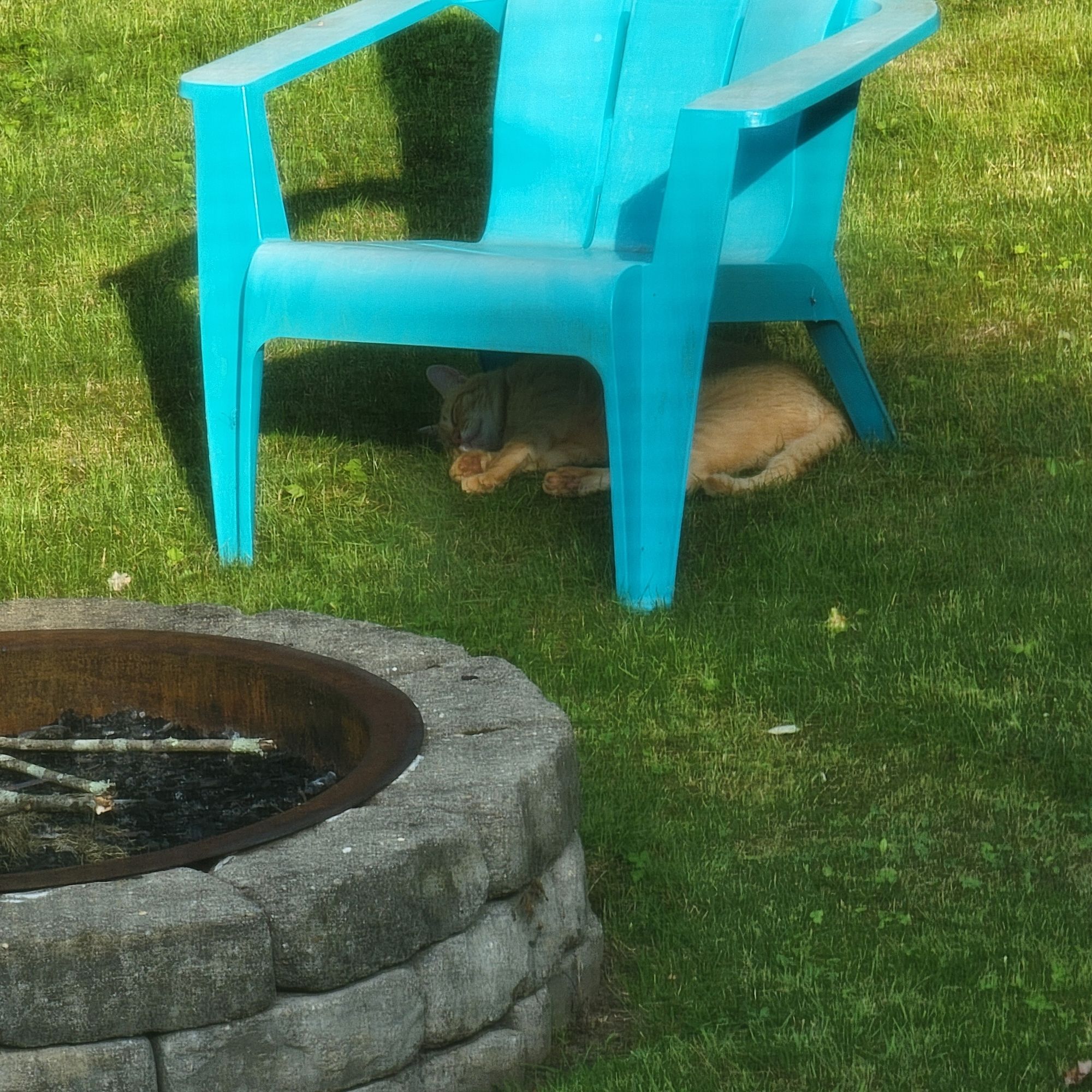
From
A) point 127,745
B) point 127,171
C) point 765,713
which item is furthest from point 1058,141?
point 127,745

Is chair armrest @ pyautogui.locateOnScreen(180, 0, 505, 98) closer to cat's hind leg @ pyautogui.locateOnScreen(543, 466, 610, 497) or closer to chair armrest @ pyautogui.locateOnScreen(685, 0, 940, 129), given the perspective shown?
chair armrest @ pyautogui.locateOnScreen(685, 0, 940, 129)

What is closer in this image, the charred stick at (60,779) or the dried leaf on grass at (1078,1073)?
the dried leaf on grass at (1078,1073)

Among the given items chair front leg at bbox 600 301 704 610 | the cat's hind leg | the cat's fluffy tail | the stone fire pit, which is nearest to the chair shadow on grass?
the cat's hind leg

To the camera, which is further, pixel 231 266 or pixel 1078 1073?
pixel 231 266

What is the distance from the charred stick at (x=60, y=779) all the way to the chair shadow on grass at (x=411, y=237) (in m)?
1.90

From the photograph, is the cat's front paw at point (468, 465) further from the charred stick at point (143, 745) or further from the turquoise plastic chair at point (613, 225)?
the charred stick at point (143, 745)

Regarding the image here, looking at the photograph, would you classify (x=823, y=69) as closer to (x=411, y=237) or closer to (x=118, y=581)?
(x=118, y=581)

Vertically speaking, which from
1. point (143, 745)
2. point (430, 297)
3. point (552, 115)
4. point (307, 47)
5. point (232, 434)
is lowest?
point (143, 745)

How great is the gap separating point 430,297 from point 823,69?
0.96 metres

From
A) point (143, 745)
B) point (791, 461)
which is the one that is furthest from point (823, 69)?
point (143, 745)

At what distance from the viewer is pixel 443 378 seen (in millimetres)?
4898

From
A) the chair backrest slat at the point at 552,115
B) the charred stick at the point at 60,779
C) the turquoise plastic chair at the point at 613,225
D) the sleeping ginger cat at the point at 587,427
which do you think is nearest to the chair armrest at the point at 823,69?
the turquoise plastic chair at the point at 613,225

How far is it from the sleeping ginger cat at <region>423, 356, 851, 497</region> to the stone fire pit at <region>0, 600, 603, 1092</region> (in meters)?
2.05

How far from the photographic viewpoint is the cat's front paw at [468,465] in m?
4.57
